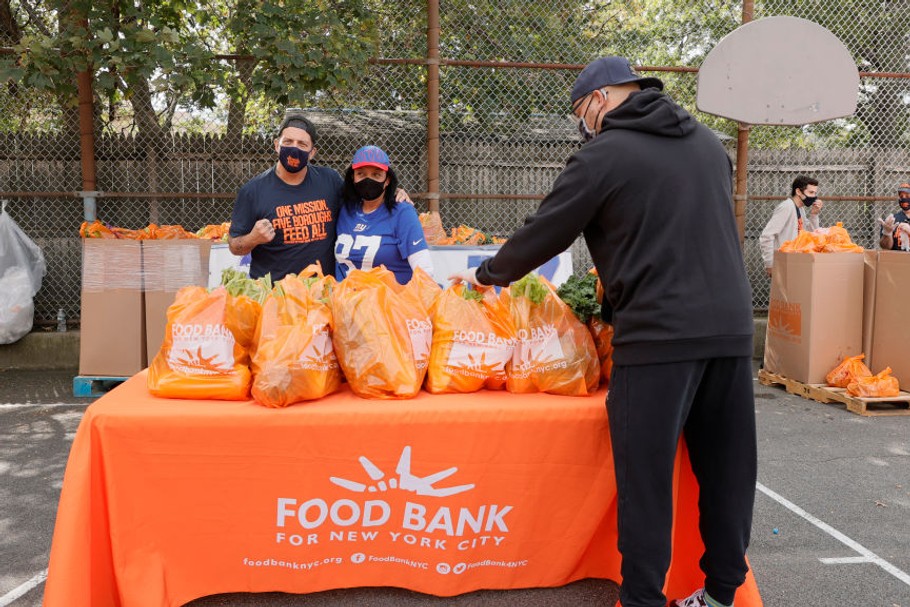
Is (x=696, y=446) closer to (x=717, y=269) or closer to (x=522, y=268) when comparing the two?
(x=717, y=269)

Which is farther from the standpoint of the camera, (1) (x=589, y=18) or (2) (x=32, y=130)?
(1) (x=589, y=18)

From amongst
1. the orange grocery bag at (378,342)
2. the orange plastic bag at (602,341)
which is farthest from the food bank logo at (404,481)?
the orange plastic bag at (602,341)

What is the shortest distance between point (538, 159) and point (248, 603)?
5.75m

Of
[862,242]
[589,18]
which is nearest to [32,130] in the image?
[589,18]

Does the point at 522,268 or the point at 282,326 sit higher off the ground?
the point at 522,268

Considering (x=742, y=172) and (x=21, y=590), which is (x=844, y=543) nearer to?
(x=21, y=590)

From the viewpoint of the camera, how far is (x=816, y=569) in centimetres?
311

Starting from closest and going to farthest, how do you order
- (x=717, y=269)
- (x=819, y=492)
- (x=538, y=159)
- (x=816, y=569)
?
(x=717, y=269)
(x=816, y=569)
(x=819, y=492)
(x=538, y=159)

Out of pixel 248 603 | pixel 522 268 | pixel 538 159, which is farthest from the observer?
pixel 538 159

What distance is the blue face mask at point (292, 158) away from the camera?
11.7ft

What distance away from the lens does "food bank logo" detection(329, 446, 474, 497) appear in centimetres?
249

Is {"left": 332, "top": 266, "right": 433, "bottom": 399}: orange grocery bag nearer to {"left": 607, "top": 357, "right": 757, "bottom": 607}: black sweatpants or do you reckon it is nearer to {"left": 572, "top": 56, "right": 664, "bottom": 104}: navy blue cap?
{"left": 607, "top": 357, "right": 757, "bottom": 607}: black sweatpants

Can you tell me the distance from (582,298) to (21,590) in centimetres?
248

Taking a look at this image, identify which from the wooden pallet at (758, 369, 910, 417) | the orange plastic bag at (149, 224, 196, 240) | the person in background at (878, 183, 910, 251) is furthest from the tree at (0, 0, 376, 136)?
the person in background at (878, 183, 910, 251)
